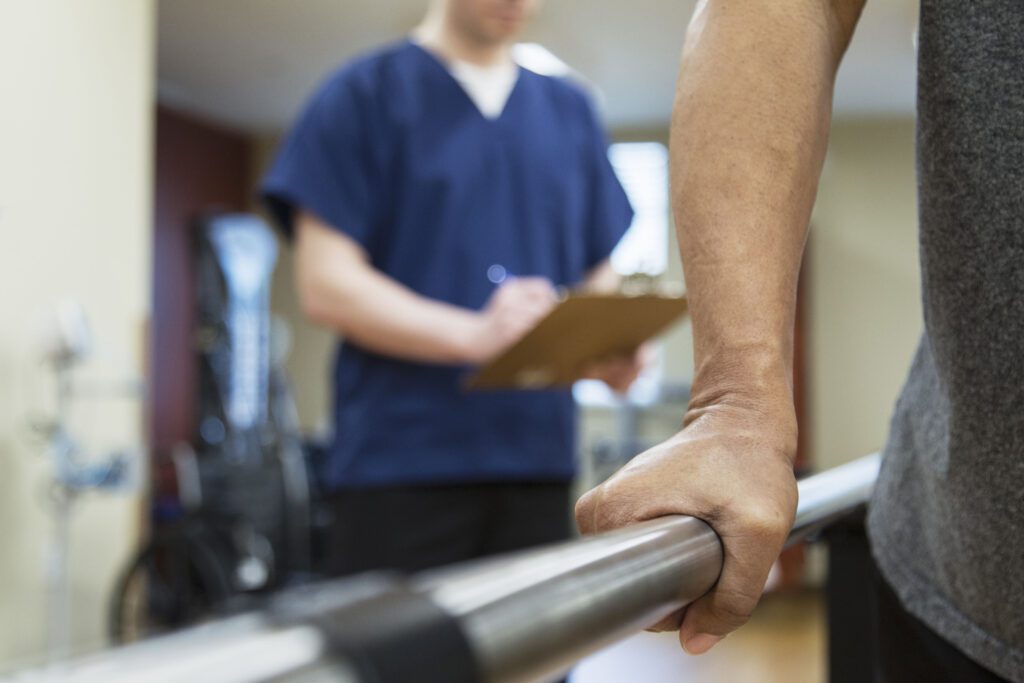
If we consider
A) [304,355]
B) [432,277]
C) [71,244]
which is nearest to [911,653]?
[432,277]

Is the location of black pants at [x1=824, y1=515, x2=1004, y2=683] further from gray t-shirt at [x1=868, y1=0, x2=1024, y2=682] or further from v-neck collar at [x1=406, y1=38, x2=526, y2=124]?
v-neck collar at [x1=406, y1=38, x2=526, y2=124]

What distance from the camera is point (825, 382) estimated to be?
7422 millimetres

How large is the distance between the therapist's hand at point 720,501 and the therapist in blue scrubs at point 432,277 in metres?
0.86

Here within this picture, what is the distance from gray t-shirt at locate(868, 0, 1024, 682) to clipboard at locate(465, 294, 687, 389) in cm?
66

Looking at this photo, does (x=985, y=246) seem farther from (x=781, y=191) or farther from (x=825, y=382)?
(x=825, y=382)

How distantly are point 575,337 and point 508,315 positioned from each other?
104 millimetres

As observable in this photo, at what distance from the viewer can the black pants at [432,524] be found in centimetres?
136

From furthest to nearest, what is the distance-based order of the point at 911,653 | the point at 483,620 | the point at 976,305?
the point at 911,653 < the point at 976,305 < the point at 483,620

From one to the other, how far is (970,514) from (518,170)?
95 centimetres

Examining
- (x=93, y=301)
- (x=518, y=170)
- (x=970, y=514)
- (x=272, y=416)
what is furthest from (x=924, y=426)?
(x=272, y=416)

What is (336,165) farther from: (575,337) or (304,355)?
(304,355)

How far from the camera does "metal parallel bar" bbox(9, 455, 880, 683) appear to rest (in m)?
0.19

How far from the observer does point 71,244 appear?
3.79 m

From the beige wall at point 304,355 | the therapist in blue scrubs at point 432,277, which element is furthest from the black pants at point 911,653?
the beige wall at point 304,355
